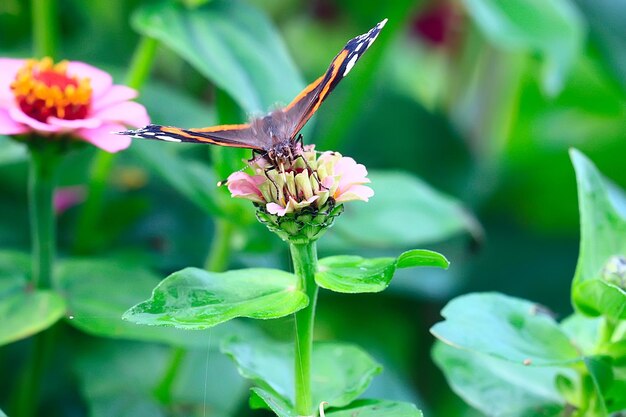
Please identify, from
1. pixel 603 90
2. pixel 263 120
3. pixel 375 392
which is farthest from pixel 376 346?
pixel 603 90

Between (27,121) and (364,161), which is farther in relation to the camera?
(364,161)

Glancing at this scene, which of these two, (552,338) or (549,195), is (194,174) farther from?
(549,195)

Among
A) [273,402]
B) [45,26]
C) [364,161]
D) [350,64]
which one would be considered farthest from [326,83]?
[364,161]

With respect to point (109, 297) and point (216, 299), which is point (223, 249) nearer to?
point (109, 297)

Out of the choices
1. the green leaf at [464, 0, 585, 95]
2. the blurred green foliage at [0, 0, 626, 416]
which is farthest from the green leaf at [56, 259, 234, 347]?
the green leaf at [464, 0, 585, 95]

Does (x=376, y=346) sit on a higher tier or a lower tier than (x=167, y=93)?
lower

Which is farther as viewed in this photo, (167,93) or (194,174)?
(167,93)
